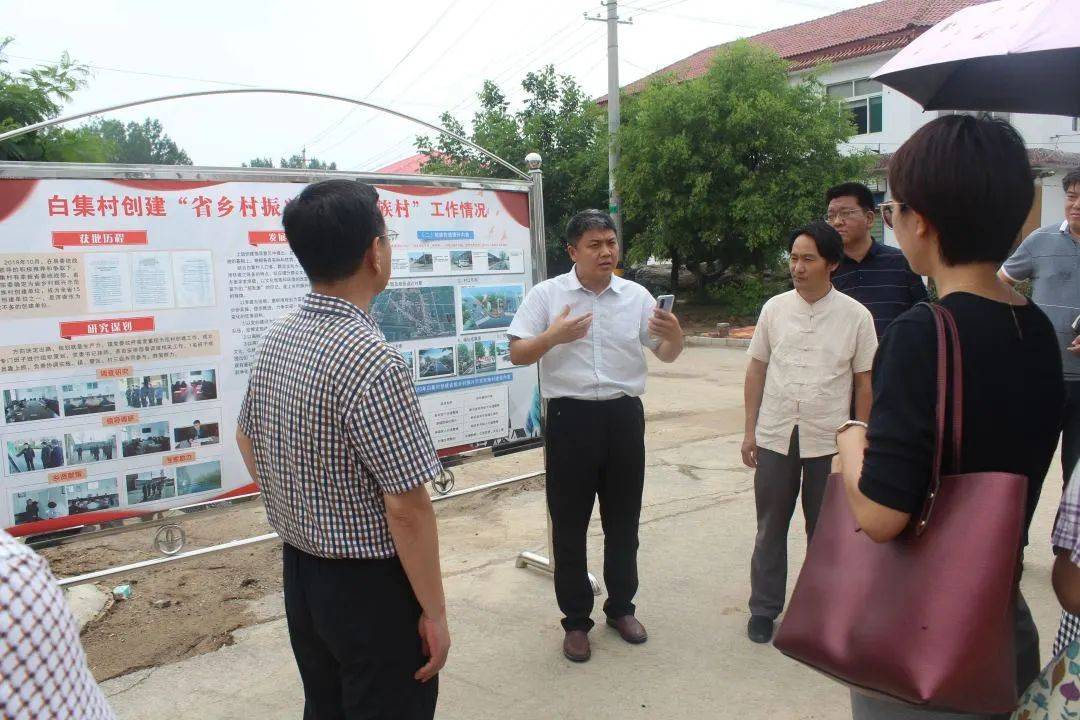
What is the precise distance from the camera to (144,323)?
9.23 ft

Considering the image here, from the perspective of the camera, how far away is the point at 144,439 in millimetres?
2857

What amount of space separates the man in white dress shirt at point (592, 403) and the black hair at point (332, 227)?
4.67 ft

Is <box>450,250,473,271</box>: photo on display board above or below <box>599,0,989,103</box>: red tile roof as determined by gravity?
below

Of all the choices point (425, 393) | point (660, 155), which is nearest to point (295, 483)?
point (425, 393)

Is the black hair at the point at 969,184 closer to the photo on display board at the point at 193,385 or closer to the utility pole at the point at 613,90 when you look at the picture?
the photo on display board at the point at 193,385

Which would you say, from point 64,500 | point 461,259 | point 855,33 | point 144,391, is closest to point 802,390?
point 461,259

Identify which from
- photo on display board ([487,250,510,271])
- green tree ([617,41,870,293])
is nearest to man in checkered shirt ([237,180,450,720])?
photo on display board ([487,250,510,271])

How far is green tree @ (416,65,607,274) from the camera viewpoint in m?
20.1

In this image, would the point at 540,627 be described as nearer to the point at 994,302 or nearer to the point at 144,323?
the point at 144,323

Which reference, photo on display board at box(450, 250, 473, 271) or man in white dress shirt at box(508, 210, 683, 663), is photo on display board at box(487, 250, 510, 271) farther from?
man in white dress shirt at box(508, 210, 683, 663)

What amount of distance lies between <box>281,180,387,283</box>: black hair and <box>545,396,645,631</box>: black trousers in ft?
5.21

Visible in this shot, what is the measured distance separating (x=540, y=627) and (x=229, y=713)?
1260 millimetres

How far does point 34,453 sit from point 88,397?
0.24m

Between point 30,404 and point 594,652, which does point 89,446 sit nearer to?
point 30,404
